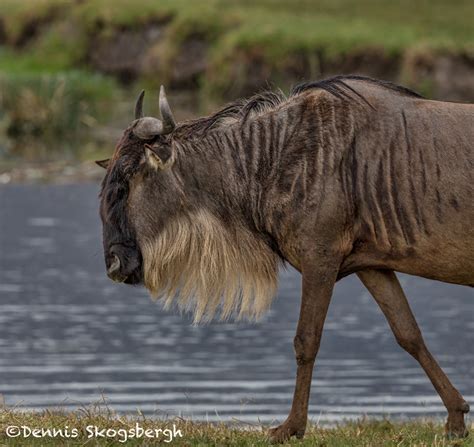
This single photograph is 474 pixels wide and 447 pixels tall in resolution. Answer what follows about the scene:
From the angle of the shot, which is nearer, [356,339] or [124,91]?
[356,339]

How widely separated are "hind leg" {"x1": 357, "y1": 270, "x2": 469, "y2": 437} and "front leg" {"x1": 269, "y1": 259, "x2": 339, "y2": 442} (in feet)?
1.41

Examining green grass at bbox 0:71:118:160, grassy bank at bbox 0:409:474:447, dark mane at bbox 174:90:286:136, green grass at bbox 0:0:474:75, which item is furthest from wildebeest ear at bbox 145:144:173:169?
green grass at bbox 0:0:474:75

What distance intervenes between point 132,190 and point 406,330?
1.96 metres

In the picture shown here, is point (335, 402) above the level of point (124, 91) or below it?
above

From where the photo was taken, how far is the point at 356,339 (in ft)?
52.7

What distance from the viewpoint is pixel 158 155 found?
360 inches

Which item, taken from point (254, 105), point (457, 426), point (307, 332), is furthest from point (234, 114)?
point (457, 426)

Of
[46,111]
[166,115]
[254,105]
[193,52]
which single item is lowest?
[193,52]

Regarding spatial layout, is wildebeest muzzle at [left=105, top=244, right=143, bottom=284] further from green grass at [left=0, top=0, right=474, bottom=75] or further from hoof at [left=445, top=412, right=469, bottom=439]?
green grass at [left=0, top=0, right=474, bottom=75]

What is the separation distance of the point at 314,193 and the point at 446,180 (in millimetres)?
819

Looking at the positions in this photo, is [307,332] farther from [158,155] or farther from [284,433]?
[158,155]

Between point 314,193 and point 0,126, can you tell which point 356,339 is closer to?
point 314,193

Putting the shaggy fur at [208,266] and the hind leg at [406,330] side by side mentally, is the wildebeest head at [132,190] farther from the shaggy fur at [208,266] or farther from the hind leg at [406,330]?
the hind leg at [406,330]

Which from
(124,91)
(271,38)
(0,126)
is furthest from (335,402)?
(124,91)
